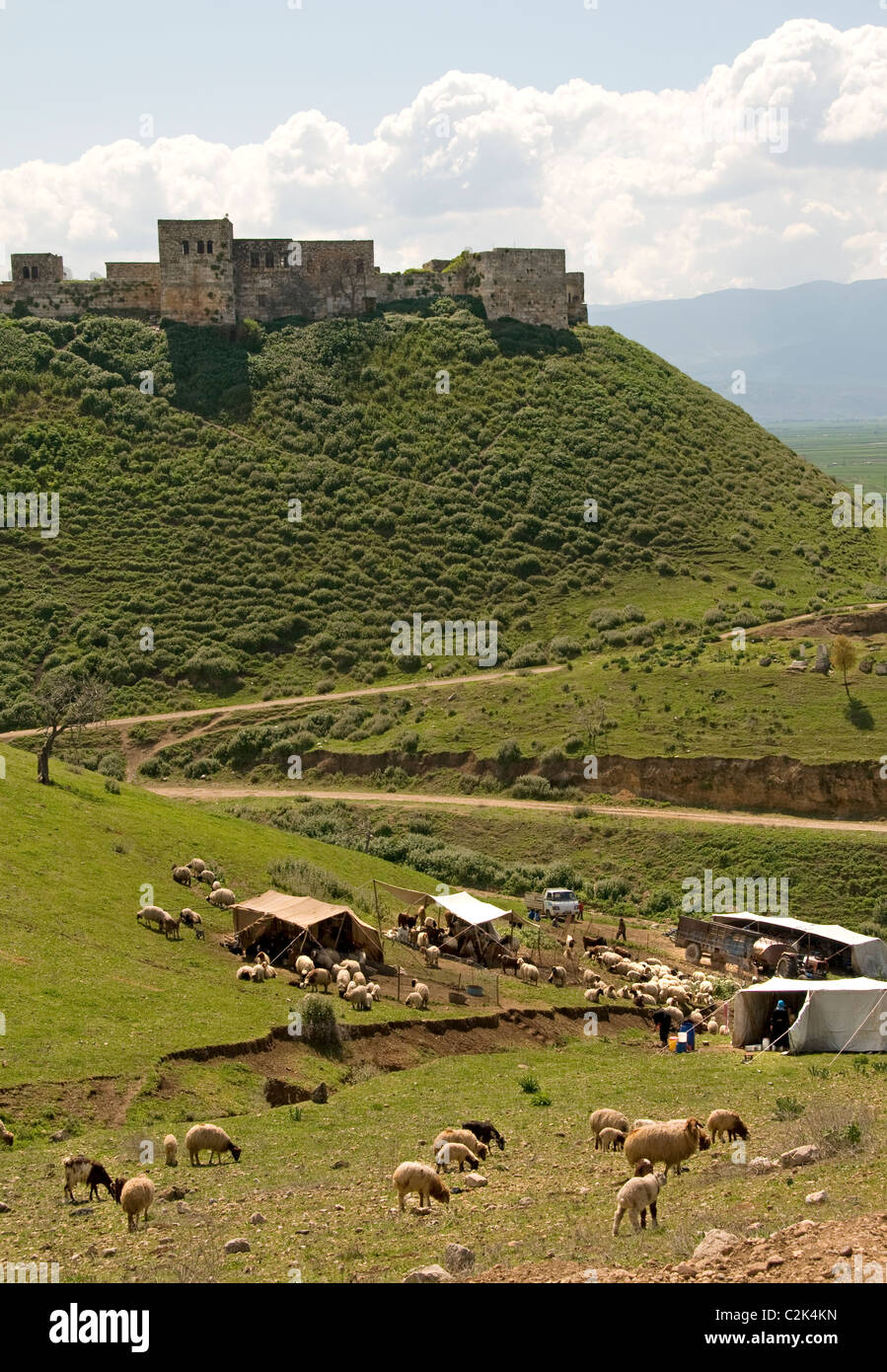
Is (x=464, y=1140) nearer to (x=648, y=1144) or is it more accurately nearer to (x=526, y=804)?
(x=648, y=1144)

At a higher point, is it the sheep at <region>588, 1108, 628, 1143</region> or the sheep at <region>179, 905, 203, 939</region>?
the sheep at <region>179, 905, 203, 939</region>

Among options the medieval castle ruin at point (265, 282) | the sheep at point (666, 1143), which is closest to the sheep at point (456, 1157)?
the sheep at point (666, 1143)

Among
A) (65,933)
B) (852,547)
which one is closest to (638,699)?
(852,547)

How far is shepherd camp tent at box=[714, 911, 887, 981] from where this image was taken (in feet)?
105

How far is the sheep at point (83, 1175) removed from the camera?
14.4 metres

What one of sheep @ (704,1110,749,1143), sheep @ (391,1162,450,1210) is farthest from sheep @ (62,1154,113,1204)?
sheep @ (704,1110,749,1143)

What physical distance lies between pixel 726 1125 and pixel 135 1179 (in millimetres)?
6965

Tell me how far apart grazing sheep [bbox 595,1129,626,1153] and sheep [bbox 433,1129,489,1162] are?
1424 millimetres

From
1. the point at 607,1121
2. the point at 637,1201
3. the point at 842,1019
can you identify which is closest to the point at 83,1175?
the point at 637,1201

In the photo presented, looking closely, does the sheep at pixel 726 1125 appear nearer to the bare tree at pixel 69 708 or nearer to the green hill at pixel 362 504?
the bare tree at pixel 69 708

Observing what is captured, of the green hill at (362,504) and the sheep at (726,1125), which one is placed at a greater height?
the green hill at (362,504)

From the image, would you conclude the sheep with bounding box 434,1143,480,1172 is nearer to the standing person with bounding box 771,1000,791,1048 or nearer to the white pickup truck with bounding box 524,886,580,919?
the standing person with bounding box 771,1000,791,1048

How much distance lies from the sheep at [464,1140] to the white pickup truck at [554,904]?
20987 millimetres

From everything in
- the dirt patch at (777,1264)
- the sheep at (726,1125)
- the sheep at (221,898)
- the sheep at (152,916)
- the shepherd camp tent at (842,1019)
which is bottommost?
the shepherd camp tent at (842,1019)
